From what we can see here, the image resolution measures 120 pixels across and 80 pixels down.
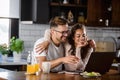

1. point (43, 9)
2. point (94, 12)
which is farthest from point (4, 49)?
point (94, 12)

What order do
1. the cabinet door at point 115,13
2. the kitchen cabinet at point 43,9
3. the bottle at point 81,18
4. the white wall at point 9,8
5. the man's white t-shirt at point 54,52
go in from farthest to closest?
the cabinet door at point 115,13, the bottle at point 81,18, the white wall at point 9,8, the kitchen cabinet at point 43,9, the man's white t-shirt at point 54,52

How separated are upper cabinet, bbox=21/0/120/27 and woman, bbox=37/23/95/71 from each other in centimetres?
179

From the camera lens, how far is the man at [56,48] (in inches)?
117

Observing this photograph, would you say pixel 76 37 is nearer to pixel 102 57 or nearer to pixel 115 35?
pixel 102 57

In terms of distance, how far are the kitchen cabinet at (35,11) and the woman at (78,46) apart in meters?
1.78

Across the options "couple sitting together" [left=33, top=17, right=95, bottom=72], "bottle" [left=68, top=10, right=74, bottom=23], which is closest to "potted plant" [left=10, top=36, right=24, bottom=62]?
"bottle" [left=68, top=10, right=74, bottom=23]

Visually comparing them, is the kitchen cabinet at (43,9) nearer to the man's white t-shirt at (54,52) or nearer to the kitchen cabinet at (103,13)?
the kitchen cabinet at (103,13)

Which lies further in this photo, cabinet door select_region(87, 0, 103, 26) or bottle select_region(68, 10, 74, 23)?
cabinet door select_region(87, 0, 103, 26)

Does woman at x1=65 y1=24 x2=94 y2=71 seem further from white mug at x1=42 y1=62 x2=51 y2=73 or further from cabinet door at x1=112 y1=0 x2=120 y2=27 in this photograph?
cabinet door at x1=112 y1=0 x2=120 y2=27

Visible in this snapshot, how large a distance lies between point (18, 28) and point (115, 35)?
191cm

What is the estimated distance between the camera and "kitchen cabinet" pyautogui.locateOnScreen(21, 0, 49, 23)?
4992 millimetres

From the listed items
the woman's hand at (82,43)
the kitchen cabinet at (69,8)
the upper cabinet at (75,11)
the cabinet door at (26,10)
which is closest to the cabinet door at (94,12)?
the upper cabinet at (75,11)

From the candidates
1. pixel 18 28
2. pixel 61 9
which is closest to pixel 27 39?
pixel 18 28

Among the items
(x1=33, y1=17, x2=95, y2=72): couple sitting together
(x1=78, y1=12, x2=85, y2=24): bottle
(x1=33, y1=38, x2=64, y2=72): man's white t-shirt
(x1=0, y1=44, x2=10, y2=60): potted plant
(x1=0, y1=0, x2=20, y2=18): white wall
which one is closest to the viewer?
(x1=33, y1=17, x2=95, y2=72): couple sitting together
